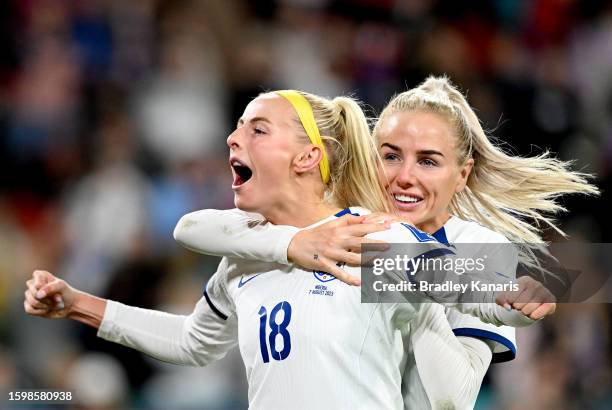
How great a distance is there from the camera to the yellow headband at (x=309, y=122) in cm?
338

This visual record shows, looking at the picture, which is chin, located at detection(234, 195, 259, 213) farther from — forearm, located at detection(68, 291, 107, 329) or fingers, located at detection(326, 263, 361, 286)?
forearm, located at detection(68, 291, 107, 329)

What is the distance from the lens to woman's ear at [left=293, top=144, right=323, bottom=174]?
336 centimetres

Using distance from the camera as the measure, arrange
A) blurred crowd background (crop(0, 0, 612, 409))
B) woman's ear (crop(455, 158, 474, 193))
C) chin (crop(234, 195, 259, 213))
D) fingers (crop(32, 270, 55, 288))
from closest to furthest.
Answer: chin (crop(234, 195, 259, 213)) < fingers (crop(32, 270, 55, 288)) < woman's ear (crop(455, 158, 474, 193)) < blurred crowd background (crop(0, 0, 612, 409))

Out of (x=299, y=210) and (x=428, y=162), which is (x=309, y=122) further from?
(x=428, y=162)

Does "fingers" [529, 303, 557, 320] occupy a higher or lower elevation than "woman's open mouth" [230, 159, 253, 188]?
lower

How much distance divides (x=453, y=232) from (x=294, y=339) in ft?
2.75

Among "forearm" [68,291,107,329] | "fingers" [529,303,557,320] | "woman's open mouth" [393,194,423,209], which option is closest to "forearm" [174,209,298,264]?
"forearm" [68,291,107,329]

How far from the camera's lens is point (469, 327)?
3449 millimetres

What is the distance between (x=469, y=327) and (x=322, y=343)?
0.62m

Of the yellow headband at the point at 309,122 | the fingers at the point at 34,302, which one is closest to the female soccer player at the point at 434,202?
the yellow headband at the point at 309,122

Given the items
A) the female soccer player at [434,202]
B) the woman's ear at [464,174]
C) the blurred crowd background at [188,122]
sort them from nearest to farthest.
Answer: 1. the female soccer player at [434,202]
2. the woman's ear at [464,174]
3. the blurred crowd background at [188,122]

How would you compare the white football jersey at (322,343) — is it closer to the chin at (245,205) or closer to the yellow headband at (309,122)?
the chin at (245,205)

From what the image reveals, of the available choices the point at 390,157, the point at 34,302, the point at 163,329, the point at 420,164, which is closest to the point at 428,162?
the point at 420,164

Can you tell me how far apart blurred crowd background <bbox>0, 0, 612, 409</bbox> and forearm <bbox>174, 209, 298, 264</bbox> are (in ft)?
8.60
